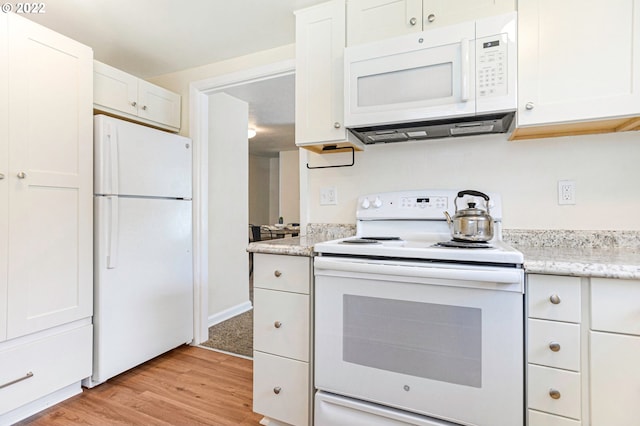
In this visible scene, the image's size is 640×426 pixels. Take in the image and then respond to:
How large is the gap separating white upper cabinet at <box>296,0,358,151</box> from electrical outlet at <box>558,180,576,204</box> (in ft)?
3.52

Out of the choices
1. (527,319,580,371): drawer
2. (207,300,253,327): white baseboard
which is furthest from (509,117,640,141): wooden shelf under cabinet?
(207,300,253,327): white baseboard

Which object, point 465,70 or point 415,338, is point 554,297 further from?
point 465,70

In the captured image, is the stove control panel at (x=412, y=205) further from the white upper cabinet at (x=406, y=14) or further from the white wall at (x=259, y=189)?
the white wall at (x=259, y=189)

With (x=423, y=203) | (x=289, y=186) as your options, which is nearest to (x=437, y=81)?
(x=423, y=203)

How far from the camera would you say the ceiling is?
6.10ft

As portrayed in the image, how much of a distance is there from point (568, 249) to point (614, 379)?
2.01 feet

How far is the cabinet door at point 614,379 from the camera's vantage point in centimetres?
102

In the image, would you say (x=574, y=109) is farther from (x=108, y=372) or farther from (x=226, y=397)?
(x=108, y=372)

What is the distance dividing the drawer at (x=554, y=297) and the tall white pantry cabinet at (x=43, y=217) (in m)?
2.28

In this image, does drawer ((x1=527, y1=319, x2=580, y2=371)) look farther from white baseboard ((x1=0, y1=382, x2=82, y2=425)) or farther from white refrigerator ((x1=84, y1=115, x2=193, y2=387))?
white baseboard ((x1=0, y1=382, x2=82, y2=425))

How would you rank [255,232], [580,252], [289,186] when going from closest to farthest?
[580,252]
[255,232]
[289,186]

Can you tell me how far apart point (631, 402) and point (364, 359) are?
86cm

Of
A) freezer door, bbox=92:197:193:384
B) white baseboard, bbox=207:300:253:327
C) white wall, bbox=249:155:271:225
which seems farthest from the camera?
white wall, bbox=249:155:271:225

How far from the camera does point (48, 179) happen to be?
1761mm
